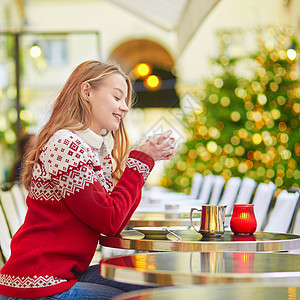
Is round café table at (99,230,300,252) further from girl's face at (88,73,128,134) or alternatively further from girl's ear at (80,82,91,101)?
girl's ear at (80,82,91,101)

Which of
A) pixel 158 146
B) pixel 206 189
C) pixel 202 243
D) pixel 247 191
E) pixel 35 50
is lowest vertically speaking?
pixel 206 189

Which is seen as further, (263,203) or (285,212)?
(263,203)

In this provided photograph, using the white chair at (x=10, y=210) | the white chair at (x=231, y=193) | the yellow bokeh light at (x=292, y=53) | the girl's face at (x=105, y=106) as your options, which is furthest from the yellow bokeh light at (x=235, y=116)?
the girl's face at (x=105, y=106)

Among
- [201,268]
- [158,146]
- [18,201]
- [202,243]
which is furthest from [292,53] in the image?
[201,268]

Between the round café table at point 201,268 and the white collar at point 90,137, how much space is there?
630mm

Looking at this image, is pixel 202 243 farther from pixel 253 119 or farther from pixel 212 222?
pixel 253 119

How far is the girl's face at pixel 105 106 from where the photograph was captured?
2.23 meters

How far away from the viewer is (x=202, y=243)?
6.18ft

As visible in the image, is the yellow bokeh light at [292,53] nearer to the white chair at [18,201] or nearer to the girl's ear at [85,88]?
the white chair at [18,201]

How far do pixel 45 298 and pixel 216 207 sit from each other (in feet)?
2.09

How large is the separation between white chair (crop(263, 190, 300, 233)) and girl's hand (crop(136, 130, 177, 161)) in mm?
993

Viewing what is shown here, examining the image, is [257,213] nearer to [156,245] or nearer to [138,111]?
[156,245]

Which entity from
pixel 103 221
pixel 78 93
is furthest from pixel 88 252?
pixel 78 93

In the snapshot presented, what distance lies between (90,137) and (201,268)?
83 centimetres
